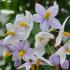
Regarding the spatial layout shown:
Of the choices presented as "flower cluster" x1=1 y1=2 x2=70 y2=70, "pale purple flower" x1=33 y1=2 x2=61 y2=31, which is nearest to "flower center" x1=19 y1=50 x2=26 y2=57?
"flower cluster" x1=1 y1=2 x2=70 y2=70

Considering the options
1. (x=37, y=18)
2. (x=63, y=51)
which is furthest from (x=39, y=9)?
(x=63, y=51)

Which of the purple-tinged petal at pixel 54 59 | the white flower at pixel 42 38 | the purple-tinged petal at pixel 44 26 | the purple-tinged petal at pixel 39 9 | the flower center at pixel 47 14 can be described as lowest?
the purple-tinged petal at pixel 54 59

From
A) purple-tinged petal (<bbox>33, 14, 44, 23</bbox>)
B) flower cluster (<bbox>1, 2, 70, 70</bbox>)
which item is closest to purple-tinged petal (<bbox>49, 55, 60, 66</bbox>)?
flower cluster (<bbox>1, 2, 70, 70</bbox>)

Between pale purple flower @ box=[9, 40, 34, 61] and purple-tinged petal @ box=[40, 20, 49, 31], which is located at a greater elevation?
purple-tinged petal @ box=[40, 20, 49, 31]

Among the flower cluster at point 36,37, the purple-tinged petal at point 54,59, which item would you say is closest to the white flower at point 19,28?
the flower cluster at point 36,37

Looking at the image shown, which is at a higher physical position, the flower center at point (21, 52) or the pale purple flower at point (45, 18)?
the pale purple flower at point (45, 18)

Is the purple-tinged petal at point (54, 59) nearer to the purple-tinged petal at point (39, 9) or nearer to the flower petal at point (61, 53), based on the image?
the flower petal at point (61, 53)

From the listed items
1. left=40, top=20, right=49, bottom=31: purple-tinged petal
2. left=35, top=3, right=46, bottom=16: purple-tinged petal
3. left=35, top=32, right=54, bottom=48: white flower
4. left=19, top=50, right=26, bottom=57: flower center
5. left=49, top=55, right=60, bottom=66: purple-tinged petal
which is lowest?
left=49, top=55, right=60, bottom=66: purple-tinged petal

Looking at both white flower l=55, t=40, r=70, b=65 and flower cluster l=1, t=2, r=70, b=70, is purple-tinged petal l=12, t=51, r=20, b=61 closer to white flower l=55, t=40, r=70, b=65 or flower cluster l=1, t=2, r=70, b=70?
flower cluster l=1, t=2, r=70, b=70
